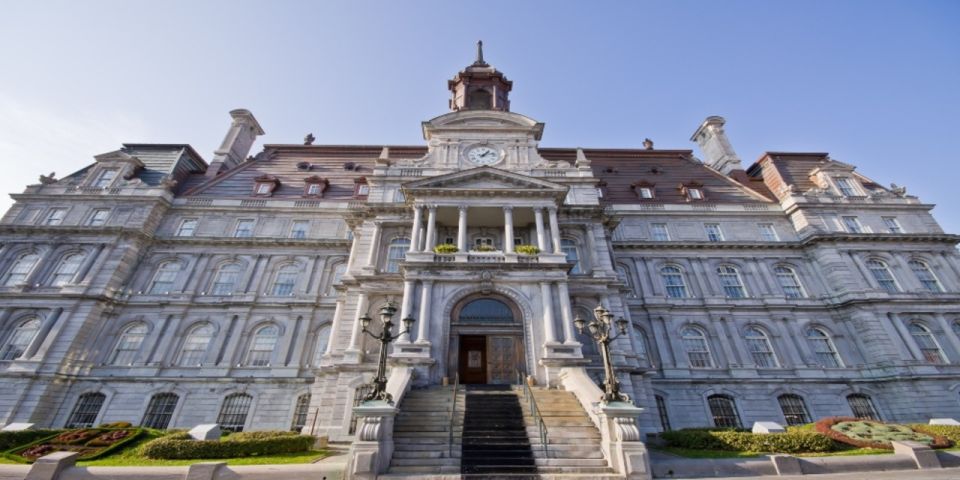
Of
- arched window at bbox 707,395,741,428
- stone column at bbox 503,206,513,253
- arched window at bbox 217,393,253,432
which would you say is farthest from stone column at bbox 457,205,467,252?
arched window at bbox 707,395,741,428

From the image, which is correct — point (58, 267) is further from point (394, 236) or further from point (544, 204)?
point (544, 204)

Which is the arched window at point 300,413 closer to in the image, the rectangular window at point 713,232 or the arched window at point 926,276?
the rectangular window at point 713,232

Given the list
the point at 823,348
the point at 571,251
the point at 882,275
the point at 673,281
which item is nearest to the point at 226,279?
the point at 571,251

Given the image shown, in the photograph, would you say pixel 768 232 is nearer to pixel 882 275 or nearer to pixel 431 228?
pixel 882 275

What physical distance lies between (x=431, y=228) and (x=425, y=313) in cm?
525

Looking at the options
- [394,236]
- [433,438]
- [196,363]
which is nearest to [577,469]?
[433,438]

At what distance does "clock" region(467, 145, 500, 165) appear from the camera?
26875 mm

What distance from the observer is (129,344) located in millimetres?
22578

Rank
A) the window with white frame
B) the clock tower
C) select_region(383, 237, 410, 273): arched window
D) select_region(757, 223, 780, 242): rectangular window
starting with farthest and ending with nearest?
the clock tower < select_region(757, 223, 780, 242): rectangular window < the window with white frame < select_region(383, 237, 410, 273): arched window

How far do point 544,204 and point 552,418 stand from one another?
12.4m

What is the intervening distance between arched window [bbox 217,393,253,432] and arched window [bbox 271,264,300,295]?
20.9ft

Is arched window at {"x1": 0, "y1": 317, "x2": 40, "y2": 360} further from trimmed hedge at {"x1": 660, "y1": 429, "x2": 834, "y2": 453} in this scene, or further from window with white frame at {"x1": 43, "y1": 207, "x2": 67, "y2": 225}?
trimmed hedge at {"x1": 660, "y1": 429, "x2": 834, "y2": 453}

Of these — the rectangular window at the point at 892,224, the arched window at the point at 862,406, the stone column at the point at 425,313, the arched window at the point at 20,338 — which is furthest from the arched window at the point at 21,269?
the rectangular window at the point at 892,224

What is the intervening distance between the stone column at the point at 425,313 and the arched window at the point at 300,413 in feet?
27.9
